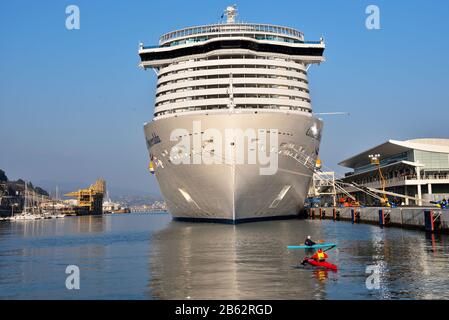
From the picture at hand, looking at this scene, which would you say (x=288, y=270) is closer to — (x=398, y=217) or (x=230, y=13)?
(x=398, y=217)

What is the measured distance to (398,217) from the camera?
43.4 meters

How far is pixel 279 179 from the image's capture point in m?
42.2

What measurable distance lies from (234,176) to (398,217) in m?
16.1

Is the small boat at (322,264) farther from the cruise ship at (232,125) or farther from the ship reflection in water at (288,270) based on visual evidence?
the cruise ship at (232,125)

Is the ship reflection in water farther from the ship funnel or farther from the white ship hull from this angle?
the ship funnel

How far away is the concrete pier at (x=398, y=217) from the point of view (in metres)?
34.8

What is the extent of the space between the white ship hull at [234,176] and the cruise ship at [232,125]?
88mm

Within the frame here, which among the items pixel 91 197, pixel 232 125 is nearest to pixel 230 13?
pixel 232 125

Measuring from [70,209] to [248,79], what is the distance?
130092 millimetres

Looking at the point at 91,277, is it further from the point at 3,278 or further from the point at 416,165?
the point at 416,165

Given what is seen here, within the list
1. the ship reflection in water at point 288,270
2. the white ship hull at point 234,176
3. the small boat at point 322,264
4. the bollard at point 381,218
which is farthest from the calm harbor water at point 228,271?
the bollard at point 381,218

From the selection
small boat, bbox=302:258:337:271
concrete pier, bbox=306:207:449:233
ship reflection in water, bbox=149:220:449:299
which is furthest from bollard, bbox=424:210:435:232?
small boat, bbox=302:258:337:271
